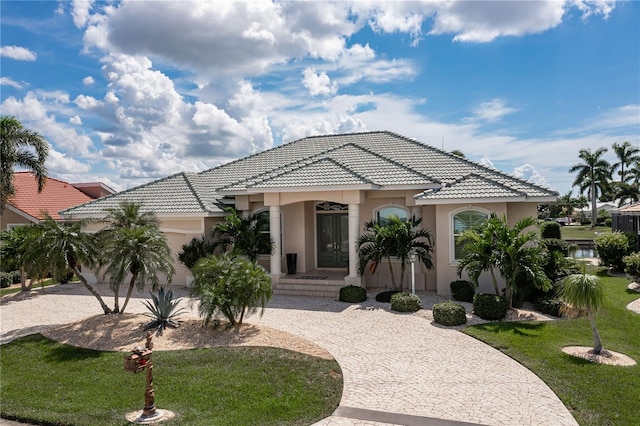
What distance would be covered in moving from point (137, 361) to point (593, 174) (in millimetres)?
65283

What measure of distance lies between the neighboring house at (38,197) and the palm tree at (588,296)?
74.8ft

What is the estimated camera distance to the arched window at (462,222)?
52.9ft

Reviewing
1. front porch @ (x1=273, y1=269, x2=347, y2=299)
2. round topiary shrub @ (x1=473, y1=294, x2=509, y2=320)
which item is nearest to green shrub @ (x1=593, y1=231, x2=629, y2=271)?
round topiary shrub @ (x1=473, y1=294, x2=509, y2=320)

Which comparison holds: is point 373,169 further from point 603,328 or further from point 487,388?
point 487,388

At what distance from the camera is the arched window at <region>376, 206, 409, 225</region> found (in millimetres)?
17906

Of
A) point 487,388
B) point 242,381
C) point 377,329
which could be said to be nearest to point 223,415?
point 242,381

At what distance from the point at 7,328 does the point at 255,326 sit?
7661mm

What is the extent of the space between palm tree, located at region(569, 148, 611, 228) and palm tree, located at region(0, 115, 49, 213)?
201 ft

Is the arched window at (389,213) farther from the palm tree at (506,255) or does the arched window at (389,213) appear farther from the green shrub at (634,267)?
the green shrub at (634,267)

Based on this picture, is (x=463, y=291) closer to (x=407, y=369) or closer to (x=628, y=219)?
(x=407, y=369)

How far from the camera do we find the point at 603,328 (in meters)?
12.1

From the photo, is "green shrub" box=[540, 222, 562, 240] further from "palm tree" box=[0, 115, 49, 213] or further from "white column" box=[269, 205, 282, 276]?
"palm tree" box=[0, 115, 49, 213]

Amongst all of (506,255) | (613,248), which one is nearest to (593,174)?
(613,248)

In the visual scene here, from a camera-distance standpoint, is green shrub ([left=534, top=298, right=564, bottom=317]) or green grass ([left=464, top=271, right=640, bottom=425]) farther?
green shrub ([left=534, top=298, right=564, bottom=317])
